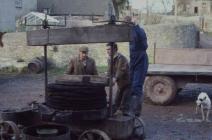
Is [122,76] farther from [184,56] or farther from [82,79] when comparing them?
[184,56]

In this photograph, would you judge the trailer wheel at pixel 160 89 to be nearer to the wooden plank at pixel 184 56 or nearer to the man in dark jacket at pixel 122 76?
the wooden plank at pixel 184 56

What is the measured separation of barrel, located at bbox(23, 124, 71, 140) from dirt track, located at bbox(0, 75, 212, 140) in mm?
2012

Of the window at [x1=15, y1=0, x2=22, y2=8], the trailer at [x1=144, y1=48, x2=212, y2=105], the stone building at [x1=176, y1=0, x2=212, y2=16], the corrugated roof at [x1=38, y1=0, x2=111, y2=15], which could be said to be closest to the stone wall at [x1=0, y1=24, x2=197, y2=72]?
the trailer at [x1=144, y1=48, x2=212, y2=105]

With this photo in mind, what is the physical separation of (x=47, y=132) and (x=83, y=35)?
1.37 m

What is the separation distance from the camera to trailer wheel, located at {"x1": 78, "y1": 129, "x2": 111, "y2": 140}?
6.79m

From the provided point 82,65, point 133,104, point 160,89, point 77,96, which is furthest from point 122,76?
point 160,89

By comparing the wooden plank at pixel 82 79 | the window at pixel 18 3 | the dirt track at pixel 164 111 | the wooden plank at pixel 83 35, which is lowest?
the dirt track at pixel 164 111

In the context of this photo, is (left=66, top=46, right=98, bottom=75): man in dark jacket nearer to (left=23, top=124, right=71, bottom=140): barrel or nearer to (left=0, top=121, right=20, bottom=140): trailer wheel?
(left=0, top=121, right=20, bottom=140): trailer wheel

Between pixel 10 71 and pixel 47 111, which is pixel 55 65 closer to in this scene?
pixel 10 71

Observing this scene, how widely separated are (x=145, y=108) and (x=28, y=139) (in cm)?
506

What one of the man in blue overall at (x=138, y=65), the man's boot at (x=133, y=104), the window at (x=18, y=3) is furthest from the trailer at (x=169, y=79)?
the window at (x=18, y=3)

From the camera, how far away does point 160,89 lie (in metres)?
11.3

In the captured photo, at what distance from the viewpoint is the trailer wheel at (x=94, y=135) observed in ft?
22.3

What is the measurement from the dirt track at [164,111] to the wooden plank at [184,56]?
912 millimetres
